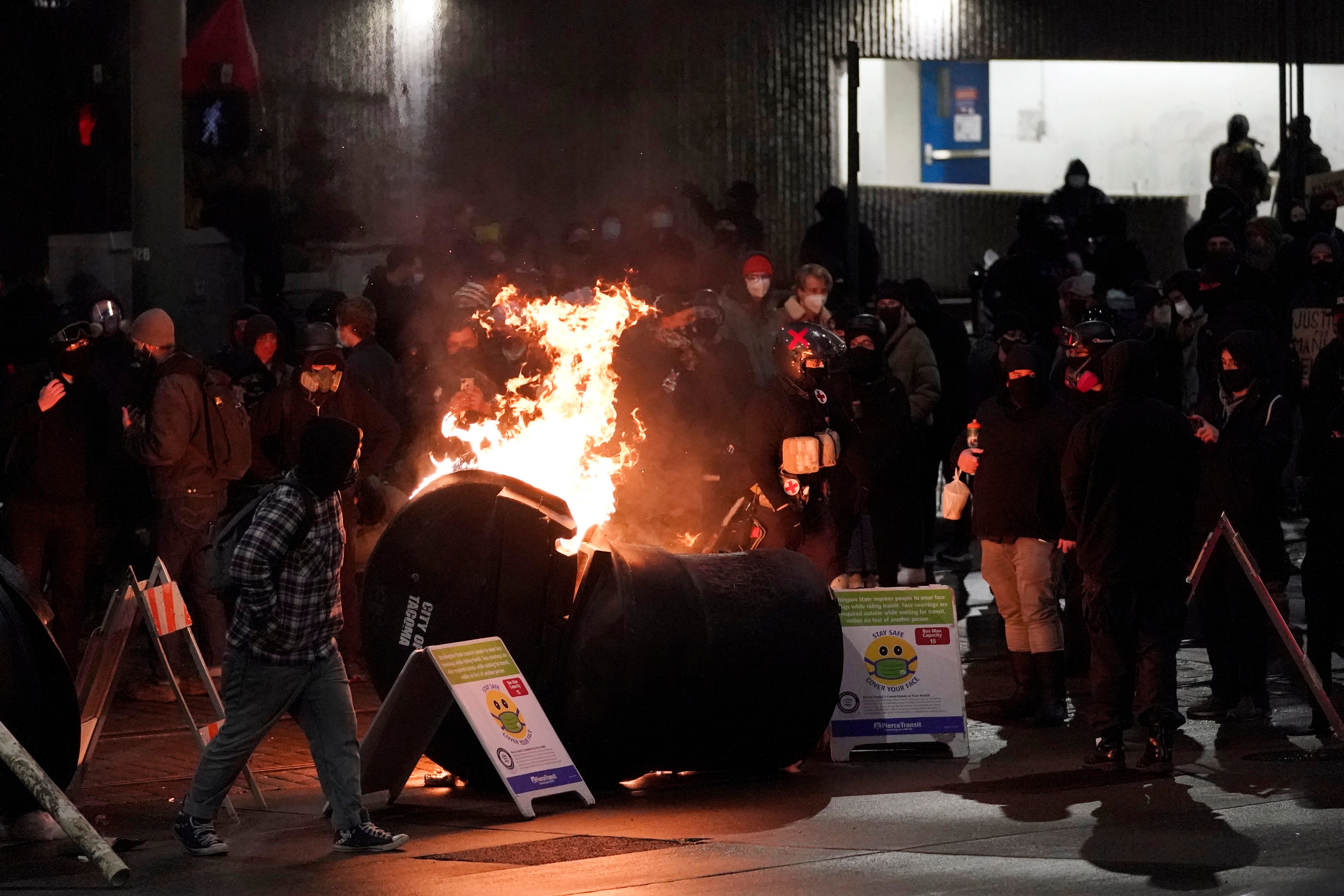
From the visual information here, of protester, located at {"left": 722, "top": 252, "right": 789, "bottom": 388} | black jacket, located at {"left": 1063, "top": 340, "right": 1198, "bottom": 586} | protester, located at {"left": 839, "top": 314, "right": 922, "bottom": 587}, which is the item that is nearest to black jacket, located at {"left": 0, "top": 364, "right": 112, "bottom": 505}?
protester, located at {"left": 839, "top": 314, "right": 922, "bottom": 587}

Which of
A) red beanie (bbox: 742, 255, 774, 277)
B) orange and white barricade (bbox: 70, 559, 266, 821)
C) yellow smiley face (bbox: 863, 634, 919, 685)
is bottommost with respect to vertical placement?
yellow smiley face (bbox: 863, 634, 919, 685)

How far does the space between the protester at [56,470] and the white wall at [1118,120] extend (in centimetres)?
1350

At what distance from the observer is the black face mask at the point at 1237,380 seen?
36.3 feet

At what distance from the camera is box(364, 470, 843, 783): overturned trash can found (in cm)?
920

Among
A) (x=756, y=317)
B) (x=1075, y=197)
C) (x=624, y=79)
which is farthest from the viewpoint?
(x=1075, y=197)

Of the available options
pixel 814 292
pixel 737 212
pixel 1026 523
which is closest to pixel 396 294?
pixel 814 292

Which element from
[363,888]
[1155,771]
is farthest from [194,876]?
[1155,771]

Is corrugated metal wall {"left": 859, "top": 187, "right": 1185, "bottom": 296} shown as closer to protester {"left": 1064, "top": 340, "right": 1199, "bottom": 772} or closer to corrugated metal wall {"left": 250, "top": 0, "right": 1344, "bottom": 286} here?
corrugated metal wall {"left": 250, "top": 0, "right": 1344, "bottom": 286}

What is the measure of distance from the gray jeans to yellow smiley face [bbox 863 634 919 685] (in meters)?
3.01

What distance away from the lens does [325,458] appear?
27.6ft

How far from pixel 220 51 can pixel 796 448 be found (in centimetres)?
743

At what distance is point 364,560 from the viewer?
43.0ft

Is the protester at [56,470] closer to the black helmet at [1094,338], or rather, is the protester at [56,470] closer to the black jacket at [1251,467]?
the black helmet at [1094,338]

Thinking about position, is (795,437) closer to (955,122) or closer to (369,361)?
(369,361)
